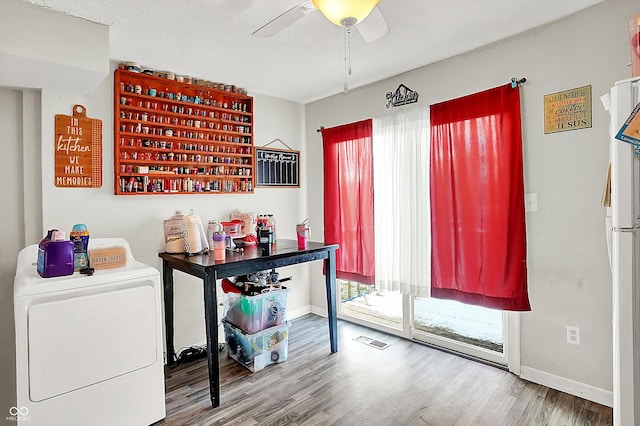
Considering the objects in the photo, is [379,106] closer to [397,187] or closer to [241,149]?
[397,187]

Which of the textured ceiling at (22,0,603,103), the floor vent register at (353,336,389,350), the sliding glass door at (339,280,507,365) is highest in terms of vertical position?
the textured ceiling at (22,0,603,103)

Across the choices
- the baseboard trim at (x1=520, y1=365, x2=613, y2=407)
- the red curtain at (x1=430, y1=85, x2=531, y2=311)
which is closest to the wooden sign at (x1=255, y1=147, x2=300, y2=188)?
the red curtain at (x1=430, y1=85, x2=531, y2=311)

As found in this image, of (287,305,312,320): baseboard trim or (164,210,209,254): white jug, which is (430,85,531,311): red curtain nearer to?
(287,305,312,320): baseboard trim

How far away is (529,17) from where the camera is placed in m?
2.12

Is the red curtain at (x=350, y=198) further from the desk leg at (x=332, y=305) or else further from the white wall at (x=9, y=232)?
the white wall at (x=9, y=232)

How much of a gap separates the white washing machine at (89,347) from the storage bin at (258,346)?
726 millimetres

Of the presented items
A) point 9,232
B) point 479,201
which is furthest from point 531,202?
point 9,232

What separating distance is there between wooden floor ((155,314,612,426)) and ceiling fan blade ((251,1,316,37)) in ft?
7.21

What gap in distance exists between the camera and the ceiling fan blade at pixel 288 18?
158cm

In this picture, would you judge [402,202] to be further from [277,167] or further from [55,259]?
[55,259]

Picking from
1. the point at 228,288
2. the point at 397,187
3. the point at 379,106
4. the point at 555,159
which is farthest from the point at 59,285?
the point at 555,159

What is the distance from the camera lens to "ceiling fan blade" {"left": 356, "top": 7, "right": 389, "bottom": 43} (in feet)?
5.43

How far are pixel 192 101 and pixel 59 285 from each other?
184 centimetres

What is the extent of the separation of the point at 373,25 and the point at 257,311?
2.08 m
